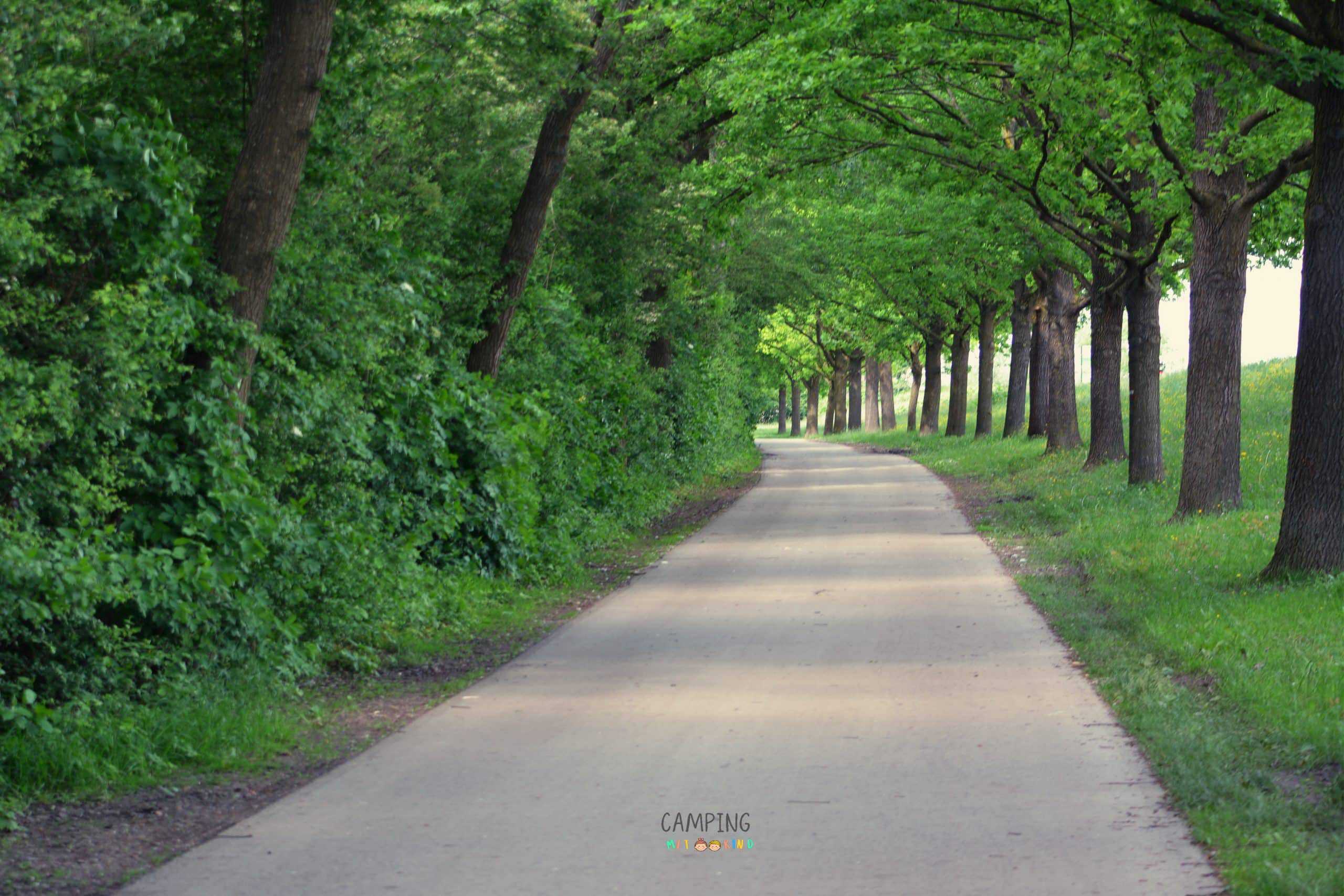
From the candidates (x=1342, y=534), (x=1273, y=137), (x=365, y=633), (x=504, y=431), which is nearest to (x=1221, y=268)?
(x=1273, y=137)

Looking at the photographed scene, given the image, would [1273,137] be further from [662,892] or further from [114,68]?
[662,892]

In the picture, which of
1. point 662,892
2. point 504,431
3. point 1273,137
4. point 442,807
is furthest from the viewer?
point 1273,137

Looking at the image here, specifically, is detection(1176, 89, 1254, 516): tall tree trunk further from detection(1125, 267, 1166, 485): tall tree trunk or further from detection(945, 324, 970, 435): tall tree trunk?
detection(945, 324, 970, 435): tall tree trunk

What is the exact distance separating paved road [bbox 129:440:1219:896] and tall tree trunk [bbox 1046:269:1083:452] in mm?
21083

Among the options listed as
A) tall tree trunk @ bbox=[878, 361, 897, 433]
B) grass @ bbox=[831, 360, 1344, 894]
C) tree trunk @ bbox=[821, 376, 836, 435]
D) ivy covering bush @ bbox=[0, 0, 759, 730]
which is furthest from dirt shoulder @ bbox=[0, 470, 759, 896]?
tree trunk @ bbox=[821, 376, 836, 435]

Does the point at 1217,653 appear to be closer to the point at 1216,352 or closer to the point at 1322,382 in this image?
the point at 1322,382

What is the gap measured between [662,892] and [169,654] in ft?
13.9

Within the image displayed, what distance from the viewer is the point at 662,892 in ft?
17.3

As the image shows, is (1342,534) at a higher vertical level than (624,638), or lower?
higher

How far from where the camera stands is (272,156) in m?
9.74

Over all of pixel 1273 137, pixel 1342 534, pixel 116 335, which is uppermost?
pixel 1273 137

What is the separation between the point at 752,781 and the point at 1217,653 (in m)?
4.30

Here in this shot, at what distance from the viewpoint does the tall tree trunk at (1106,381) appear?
27.0 m

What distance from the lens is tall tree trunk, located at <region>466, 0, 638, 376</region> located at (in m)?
16.5
